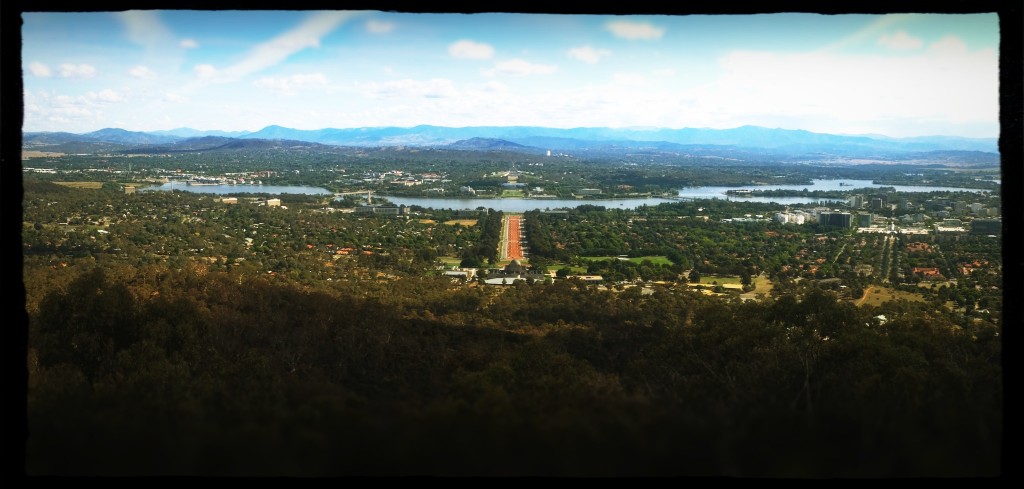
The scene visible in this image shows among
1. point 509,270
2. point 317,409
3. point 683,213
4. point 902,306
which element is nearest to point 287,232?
point 509,270

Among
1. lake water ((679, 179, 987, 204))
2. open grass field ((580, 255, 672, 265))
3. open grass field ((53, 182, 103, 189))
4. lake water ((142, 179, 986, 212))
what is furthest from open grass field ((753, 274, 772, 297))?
open grass field ((53, 182, 103, 189))

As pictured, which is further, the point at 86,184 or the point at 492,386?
the point at 86,184

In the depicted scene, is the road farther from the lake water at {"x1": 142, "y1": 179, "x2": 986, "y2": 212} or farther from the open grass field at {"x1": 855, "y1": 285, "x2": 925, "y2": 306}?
the open grass field at {"x1": 855, "y1": 285, "x2": 925, "y2": 306}

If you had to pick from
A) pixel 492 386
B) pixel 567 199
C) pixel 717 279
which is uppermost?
pixel 567 199

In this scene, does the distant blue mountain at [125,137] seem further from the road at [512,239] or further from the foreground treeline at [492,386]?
the foreground treeline at [492,386]

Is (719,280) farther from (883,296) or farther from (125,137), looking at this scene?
(125,137)

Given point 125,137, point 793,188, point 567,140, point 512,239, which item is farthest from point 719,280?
point 567,140
